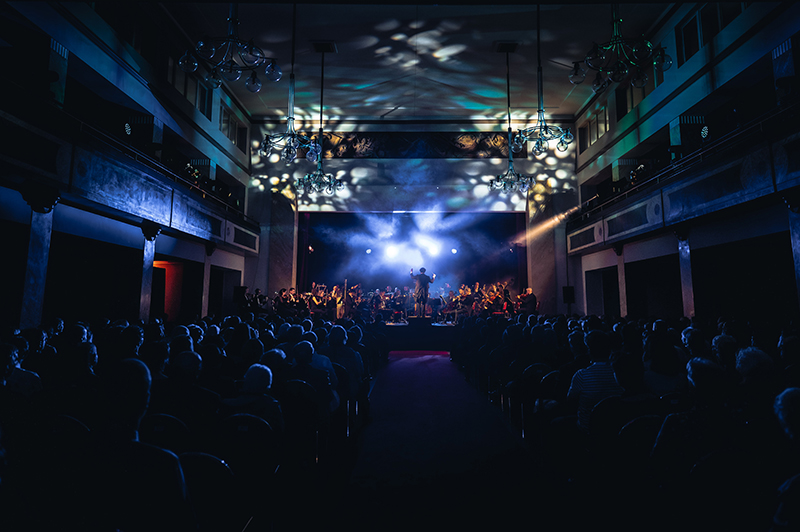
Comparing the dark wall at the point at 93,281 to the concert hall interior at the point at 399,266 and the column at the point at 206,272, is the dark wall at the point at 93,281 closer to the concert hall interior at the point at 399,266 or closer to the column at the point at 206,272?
the concert hall interior at the point at 399,266

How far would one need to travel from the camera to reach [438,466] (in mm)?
3732

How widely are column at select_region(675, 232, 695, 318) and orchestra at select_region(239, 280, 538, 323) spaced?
16.1 feet

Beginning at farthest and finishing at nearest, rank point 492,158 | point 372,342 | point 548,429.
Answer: point 492,158
point 372,342
point 548,429

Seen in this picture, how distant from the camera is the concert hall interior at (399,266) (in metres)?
2.11

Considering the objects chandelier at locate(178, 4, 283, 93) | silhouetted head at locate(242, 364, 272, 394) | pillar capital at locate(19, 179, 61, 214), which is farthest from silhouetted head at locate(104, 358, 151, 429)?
pillar capital at locate(19, 179, 61, 214)

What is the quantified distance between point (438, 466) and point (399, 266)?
15.9 m

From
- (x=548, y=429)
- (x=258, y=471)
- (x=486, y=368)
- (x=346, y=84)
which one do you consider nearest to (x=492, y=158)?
(x=346, y=84)

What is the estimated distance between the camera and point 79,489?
60.2 inches

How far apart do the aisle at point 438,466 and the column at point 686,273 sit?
714 centimetres

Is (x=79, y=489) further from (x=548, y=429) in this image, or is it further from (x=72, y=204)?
(x=72, y=204)

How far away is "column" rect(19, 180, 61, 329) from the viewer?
6.96 metres

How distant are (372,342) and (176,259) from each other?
8.67 metres

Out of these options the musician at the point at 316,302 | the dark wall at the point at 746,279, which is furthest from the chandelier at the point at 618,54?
the musician at the point at 316,302

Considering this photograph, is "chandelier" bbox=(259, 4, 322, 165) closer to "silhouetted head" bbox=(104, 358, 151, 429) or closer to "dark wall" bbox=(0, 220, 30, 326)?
"dark wall" bbox=(0, 220, 30, 326)
